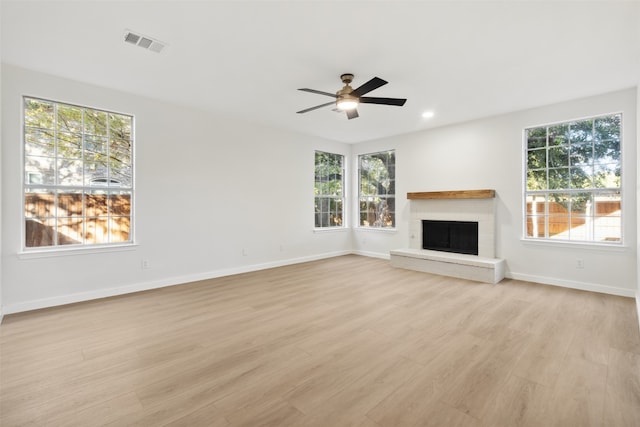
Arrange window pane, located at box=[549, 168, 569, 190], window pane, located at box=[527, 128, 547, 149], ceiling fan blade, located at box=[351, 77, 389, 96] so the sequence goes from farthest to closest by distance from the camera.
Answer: window pane, located at box=[527, 128, 547, 149]
window pane, located at box=[549, 168, 569, 190]
ceiling fan blade, located at box=[351, 77, 389, 96]

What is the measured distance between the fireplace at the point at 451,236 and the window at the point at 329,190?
2.11 m

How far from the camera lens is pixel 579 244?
433 cm

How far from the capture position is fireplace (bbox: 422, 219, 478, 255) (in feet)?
17.8

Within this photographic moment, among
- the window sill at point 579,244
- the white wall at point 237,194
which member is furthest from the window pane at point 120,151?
the window sill at point 579,244

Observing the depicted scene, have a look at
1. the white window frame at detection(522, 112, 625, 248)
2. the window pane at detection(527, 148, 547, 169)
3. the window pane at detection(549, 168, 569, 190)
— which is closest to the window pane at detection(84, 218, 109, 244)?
the white window frame at detection(522, 112, 625, 248)

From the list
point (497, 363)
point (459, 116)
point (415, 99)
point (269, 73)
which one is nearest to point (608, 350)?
point (497, 363)

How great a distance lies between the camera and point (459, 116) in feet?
16.8

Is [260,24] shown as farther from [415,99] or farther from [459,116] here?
[459,116]

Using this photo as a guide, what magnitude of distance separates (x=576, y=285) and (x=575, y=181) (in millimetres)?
1540

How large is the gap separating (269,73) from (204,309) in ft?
9.46

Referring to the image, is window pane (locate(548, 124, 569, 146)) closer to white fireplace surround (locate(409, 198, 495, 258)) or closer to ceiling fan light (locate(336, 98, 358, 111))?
white fireplace surround (locate(409, 198, 495, 258))

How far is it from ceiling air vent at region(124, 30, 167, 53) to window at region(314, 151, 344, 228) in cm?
421

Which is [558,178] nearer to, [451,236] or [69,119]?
[451,236]

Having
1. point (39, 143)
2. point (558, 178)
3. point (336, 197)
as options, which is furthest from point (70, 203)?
point (558, 178)
